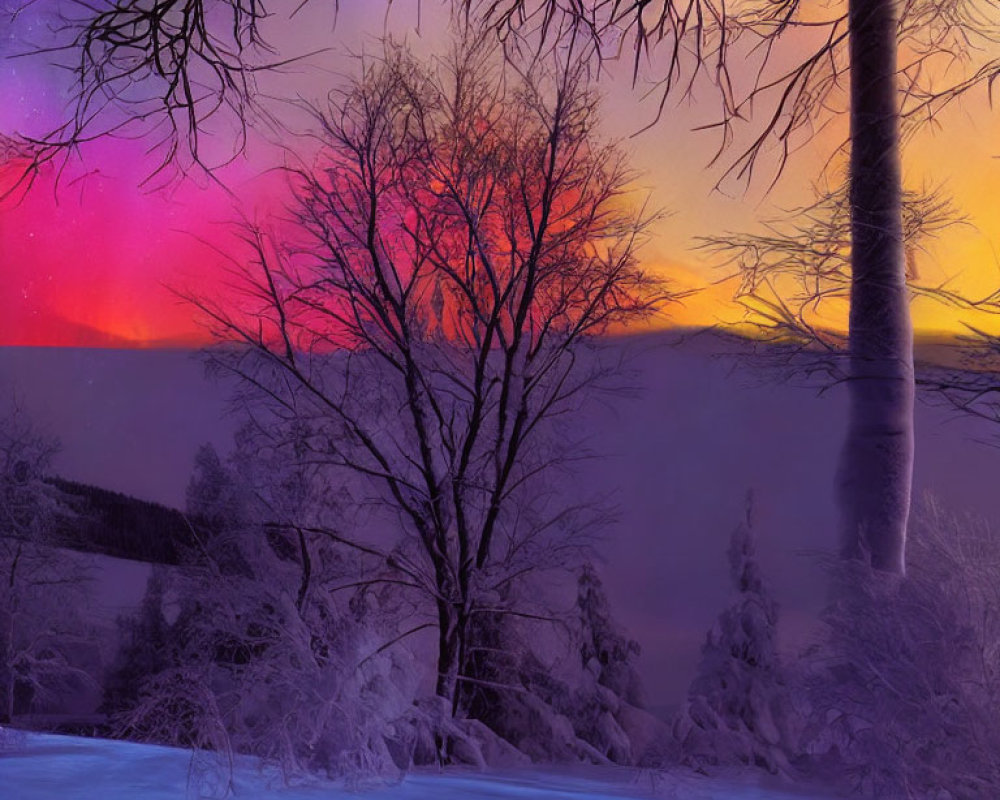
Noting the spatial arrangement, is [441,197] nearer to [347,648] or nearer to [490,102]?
[490,102]

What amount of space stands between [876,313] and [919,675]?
3.80 feet

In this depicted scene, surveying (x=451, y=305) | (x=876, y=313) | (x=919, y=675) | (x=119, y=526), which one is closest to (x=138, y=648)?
(x=119, y=526)

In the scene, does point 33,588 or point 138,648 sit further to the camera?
point 33,588

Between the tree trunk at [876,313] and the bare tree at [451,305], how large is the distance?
638 mm

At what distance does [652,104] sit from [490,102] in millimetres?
527

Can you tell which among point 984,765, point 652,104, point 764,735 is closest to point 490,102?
point 652,104

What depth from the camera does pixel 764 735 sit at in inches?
131

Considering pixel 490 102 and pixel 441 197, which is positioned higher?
pixel 490 102

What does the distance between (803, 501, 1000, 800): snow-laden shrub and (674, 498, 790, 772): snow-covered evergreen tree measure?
6.1 inches

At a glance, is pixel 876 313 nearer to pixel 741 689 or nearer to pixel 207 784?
pixel 741 689

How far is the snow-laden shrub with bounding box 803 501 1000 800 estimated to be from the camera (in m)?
2.71

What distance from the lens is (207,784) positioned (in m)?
2.52

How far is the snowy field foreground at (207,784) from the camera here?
2506 millimetres

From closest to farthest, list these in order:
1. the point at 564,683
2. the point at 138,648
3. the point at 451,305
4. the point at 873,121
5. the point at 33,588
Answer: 1. the point at 873,121
2. the point at 564,683
3. the point at 451,305
4. the point at 138,648
5. the point at 33,588
